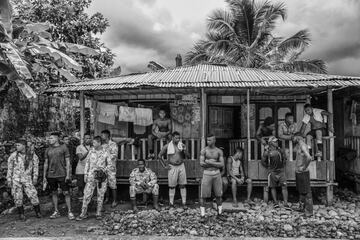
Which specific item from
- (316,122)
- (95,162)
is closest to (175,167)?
(95,162)

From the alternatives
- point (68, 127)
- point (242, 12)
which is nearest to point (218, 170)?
point (68, 127)

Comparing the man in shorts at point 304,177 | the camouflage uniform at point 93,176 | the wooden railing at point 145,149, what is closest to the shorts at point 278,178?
the man in shorts at point 304,177

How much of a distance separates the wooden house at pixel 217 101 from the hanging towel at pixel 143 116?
45cm

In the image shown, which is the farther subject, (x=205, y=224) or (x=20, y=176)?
(x=20, y=176)

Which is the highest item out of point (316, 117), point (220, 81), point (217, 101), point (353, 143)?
point (220, 81)

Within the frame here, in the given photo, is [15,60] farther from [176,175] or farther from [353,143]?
[353,143]

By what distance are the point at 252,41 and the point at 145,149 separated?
12943 millimetres

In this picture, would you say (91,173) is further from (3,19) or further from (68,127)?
(68,127)

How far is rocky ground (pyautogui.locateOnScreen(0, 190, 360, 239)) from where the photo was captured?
6.64 metres

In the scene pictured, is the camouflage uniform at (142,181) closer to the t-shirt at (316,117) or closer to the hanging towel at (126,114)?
the hanging towel at (126,114)

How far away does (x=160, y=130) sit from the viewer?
925cm

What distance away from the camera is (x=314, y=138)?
8.52 meters

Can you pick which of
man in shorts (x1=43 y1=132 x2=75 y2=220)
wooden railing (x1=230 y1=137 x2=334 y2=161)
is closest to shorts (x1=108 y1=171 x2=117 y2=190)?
man in shorts (x1=43 y1=132 x2=75 y2=220)

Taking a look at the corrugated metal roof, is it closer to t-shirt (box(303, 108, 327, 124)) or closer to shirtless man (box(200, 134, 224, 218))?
t-shirt (box(303, 108, 327, 124))
